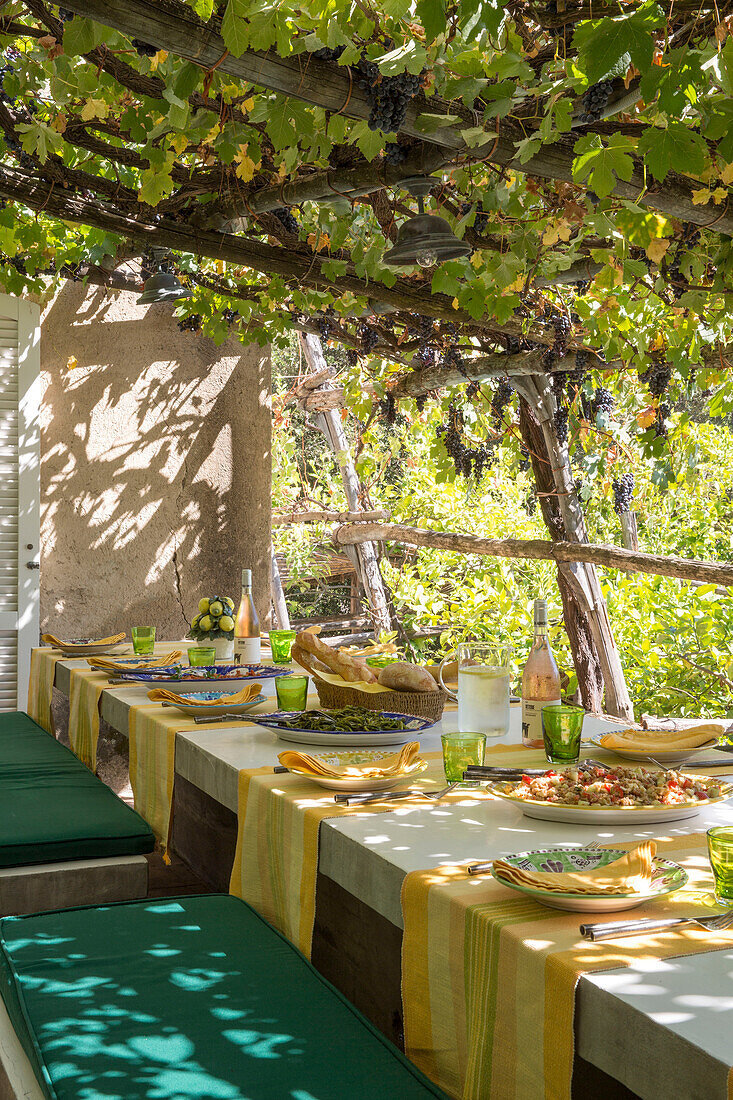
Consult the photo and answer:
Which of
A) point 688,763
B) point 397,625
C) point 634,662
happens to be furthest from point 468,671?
point 397,625

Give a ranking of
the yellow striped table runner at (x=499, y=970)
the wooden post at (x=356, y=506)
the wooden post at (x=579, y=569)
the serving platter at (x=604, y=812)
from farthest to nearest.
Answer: the wooden post at (x=356, y=506)
the wooden post at (x=579, y=569)
the serving platter at (x=604, y=812)
the yellow striped table runner at (x=499, y=970)

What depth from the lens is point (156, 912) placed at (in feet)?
5.08

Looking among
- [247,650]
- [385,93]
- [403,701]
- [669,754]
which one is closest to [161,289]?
[247,650]

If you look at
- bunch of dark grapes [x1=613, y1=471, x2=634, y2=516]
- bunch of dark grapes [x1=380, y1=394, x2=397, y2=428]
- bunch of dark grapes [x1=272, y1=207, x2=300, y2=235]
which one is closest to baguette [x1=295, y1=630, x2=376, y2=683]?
bunch of dark grapes [x1=272, y1=207, x2=300, y2=235]

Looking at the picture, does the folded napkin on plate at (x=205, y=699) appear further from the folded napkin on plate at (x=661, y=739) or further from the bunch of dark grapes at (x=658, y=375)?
the bunch of dark grapes at (x=658, y=375)

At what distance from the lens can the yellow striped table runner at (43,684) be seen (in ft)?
10.3

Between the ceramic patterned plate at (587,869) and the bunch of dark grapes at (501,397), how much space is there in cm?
392

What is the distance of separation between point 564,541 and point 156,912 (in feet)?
11.9

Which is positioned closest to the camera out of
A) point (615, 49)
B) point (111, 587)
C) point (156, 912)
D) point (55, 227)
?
point (615, 49)

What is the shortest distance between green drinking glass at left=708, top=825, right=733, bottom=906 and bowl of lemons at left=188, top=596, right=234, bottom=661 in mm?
2225

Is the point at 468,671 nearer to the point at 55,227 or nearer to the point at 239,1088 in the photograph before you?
the point at 239,1088

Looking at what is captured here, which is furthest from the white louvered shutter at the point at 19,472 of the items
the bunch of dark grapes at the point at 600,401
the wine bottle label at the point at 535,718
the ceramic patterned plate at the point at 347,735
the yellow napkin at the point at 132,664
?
the wine bottle label at the point at 535,718

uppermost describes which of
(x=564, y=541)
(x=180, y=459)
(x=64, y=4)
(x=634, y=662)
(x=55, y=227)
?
(x=55, y=227)

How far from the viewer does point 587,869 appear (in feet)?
3.28
